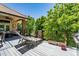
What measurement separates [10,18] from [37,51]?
91cm

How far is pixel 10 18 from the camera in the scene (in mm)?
3416

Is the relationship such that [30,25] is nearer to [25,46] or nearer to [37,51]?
[25,46]

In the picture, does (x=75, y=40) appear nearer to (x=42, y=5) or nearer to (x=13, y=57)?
(x=42, y=5)

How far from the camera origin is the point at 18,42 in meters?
3.43

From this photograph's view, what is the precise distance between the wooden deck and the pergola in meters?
0.34

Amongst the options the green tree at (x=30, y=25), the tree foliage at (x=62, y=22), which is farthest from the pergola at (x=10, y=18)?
the tree foliage at (x=62, y=22)

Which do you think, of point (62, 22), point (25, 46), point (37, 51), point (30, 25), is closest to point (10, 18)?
point (30, 25)

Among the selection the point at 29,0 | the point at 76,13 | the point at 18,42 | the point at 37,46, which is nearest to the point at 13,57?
the point at 18,42

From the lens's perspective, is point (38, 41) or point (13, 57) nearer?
point (13, 57)

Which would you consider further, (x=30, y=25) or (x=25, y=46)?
(x=30, y=25)

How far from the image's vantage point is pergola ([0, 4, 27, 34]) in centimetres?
334

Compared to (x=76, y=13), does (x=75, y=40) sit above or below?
below

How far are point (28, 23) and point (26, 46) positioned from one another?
50 centimetres

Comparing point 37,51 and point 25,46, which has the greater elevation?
point 25,46
